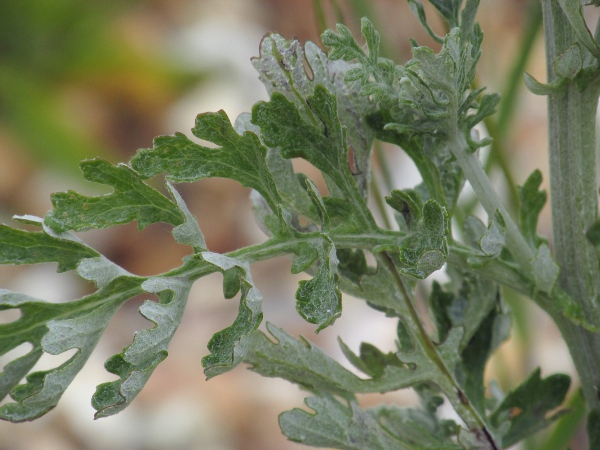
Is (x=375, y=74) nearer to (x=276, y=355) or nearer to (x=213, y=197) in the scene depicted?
(x=276, y=355)

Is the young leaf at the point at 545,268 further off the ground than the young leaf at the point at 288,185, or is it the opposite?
the young leaf at the point at 288,185

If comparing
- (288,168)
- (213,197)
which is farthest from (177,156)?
(213,197)

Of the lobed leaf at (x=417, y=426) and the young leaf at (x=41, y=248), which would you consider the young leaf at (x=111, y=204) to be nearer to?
the young leaf at (x=41, y=248)

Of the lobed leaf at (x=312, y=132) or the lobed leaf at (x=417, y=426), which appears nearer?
the lobed leaf at (x=312, y=132)

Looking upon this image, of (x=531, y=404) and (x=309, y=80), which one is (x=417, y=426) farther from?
(x=309, y=80)

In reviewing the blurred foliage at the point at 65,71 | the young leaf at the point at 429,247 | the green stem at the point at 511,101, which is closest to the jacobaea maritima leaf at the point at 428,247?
the young leaf at the point at 429,247

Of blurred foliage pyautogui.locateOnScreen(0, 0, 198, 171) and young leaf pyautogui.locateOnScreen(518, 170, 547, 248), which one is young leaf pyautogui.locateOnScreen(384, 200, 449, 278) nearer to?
young leaf pyautogui.locateOnScreen(518, 170, 547, 248)

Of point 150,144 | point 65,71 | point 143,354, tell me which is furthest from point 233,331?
point 65,71
